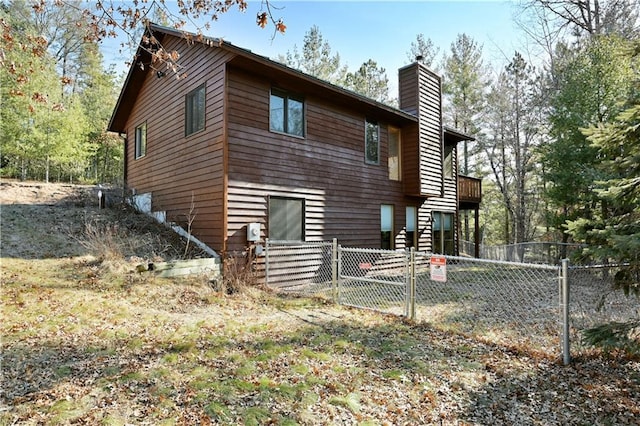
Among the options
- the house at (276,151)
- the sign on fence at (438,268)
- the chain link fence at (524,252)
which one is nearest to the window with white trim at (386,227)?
the house at (276,151)

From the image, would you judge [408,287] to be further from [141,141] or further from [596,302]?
[141,141]

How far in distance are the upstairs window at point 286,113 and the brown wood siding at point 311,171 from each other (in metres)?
0.18

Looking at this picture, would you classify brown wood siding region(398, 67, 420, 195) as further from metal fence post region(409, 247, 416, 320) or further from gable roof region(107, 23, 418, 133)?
metal fence post region(409, 247, 416, 320)

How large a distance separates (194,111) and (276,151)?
8.26ft

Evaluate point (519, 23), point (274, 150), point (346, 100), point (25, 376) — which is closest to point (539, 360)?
point (25, 376)

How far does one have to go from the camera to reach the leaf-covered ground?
9.88 feet

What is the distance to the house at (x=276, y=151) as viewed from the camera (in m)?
8.02

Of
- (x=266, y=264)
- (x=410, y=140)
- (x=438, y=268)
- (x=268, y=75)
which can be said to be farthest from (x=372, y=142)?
(x=438, y=268)

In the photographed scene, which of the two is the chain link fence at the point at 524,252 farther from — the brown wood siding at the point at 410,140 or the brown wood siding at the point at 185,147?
the brown wood siding at the point at 185,147

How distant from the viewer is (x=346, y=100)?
33.1 feet

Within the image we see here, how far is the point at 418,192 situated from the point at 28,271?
10407mm

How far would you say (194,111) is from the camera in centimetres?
923

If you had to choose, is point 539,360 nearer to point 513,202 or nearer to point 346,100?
point 346,100

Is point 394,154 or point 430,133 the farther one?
point 430,133
